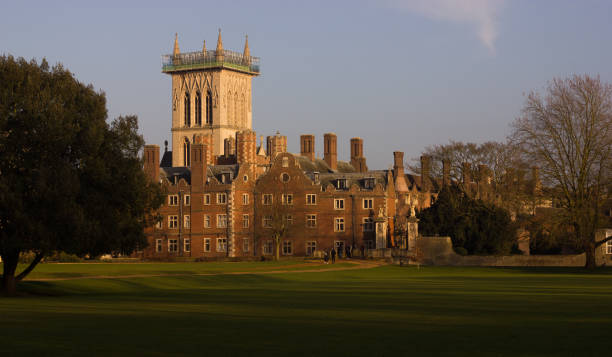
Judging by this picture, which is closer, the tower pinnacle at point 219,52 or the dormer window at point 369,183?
the dormer window at point 369,183

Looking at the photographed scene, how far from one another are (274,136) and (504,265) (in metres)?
39.2

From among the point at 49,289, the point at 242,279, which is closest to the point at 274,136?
the point at 242,279

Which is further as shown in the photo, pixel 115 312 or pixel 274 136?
pixel 274 136

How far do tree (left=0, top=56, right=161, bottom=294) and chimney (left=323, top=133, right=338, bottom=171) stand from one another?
6682 centimetres

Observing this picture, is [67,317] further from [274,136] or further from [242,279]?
[274,136]

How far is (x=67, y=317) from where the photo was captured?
858 inches

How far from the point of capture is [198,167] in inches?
3642

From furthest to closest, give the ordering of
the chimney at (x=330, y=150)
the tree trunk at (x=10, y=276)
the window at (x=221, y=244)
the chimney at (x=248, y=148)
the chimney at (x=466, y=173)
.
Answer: the chimney at (x=330, y=150)
the chimney at (x=248, y=148)
the window at (x=221, y=244)
the chimney at (x=466, y=173)
the tree trunk at (x=10, y=276)

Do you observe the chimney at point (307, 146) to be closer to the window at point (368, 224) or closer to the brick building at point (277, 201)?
the brick building at point (277, 201)

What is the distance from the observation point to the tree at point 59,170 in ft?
105

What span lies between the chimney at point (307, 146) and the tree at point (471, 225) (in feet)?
84.6

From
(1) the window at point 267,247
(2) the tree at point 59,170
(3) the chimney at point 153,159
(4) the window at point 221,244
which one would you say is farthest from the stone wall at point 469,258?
(2) the tree at point 59,170

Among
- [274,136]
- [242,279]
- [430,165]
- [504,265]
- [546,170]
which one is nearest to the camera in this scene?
[242,279]

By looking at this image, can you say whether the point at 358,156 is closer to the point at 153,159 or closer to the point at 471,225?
the point at 153,159
